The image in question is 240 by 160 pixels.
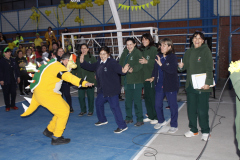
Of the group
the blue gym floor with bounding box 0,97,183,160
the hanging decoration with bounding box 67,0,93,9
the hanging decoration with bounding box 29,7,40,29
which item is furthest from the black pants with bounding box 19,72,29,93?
the hanging decoration with bounding box 29,7,40,29

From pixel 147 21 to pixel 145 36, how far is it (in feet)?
28.6

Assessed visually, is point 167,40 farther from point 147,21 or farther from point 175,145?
point 147,21

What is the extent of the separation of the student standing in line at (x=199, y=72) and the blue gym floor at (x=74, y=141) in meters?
1.07

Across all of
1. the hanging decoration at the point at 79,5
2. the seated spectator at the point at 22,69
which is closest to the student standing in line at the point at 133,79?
the seated spectator at the point at 22,69

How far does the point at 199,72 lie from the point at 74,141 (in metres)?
2.76

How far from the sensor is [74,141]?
5000 millimetres

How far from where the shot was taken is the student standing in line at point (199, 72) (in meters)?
4.56

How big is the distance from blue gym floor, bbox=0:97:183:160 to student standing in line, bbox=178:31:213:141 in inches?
42.0

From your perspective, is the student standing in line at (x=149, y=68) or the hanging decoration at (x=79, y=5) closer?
the student standing in line at (x=149, y=68)

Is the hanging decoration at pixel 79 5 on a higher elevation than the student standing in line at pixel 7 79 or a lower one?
higher

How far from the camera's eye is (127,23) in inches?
579

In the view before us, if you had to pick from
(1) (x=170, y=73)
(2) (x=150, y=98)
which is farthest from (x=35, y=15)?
(1) (x=170, y=73)

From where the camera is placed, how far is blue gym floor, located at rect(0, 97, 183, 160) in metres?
4.32

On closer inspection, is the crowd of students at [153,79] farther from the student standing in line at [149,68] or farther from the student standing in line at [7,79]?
the student standing in line at [7,79]
